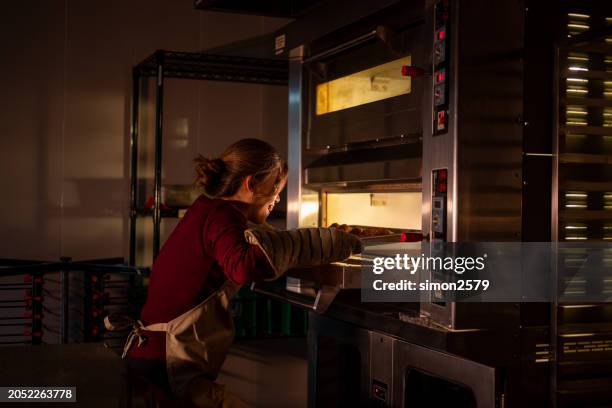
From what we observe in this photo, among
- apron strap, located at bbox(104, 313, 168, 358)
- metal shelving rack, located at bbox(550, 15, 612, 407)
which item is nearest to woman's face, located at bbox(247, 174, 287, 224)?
apron strap, located at bbox(104, 313, 168, 358)

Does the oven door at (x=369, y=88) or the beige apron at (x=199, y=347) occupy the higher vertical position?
the oven door at (x=369, y=88)

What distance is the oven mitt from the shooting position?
79.5 inches

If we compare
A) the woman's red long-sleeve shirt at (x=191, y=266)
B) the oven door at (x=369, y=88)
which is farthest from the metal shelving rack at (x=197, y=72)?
the woman's red long-sleeve shirt at (x=191, y=266)

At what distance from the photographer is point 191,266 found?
2094 mm

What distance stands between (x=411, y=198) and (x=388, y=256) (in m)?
0.47

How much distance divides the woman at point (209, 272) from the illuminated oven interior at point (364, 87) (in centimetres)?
55

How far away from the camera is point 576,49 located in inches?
81.4

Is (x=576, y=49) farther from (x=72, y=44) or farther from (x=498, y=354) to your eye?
(x=72, y=44)

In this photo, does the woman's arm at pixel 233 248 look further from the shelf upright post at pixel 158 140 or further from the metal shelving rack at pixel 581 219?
the shelf upright post at pixel 158 140

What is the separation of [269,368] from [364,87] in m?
2.00

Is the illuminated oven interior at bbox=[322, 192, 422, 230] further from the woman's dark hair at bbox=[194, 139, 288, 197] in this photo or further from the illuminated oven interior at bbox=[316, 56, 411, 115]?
the woman's dark hair at bbox=[194, 139, 288, 197]

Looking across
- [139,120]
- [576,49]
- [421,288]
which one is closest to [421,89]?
[576,49]

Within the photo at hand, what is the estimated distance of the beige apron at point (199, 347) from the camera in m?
2.05

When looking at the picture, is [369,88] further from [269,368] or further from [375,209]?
[269,368]
